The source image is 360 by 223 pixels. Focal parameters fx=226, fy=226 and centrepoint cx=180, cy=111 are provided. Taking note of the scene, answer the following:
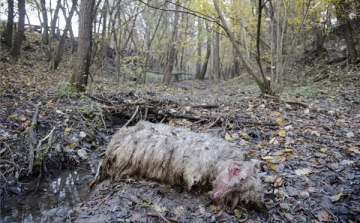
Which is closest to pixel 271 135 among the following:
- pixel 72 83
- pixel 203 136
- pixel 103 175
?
pixel 203 136

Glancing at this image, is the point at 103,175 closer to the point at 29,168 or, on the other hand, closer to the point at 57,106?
the point at 29,168

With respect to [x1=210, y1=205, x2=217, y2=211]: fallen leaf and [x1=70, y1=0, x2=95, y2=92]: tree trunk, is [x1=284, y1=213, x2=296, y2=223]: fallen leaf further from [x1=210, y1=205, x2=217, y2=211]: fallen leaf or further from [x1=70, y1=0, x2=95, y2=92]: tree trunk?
[x1=70, y1=0, x2=95, y2=92]: tree trunk

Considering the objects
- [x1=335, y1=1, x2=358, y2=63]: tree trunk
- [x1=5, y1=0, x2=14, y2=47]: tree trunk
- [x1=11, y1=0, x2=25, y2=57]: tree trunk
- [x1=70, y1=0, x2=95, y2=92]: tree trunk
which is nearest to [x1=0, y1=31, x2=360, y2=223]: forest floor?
[x1=70, y1=0, x2=95, y2=92]: tree trunk

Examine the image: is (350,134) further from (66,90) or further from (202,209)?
(66,90)

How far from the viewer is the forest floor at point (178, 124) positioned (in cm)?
222

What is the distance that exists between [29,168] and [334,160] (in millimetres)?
4188

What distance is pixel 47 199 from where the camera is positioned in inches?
111

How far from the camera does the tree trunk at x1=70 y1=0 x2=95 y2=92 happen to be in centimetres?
642

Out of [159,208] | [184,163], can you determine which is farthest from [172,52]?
[159,208]

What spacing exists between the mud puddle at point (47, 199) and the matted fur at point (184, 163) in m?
0.48

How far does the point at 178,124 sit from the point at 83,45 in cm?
386

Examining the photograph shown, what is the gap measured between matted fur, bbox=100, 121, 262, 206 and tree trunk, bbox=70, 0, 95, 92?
437 cm

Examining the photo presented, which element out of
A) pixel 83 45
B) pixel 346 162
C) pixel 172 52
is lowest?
pixel 346 162

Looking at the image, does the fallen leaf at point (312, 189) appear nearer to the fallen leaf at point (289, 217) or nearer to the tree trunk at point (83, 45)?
the fallen leaf at point (289, 217)
